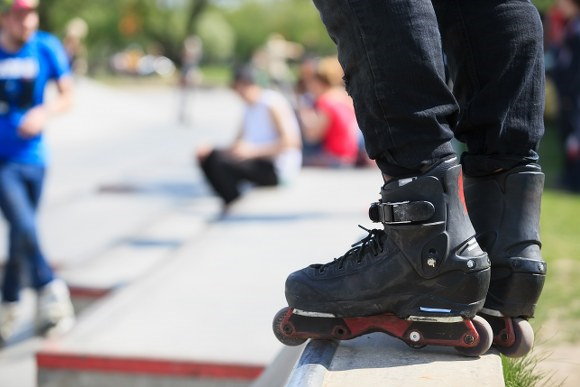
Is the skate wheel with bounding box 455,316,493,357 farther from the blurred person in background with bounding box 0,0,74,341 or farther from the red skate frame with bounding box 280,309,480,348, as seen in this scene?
the blurred person in background with bounding box 0,0,74,341

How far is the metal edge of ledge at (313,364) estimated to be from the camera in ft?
6.08

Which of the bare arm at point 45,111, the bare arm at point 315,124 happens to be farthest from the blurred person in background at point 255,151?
the bare arm at point 45,111

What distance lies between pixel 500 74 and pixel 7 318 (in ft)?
13.4

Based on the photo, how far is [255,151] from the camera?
8547mm

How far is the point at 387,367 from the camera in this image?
6.44 ft

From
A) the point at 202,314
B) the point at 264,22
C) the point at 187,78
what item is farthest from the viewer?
the point at 264,22

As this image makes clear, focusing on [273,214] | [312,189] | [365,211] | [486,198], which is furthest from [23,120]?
[486,198]

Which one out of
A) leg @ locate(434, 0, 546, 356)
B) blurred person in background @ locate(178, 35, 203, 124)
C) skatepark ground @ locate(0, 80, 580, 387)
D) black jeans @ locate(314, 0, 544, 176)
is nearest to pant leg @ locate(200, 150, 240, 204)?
skatepark ground @ locate(0, 80, 580, 387)

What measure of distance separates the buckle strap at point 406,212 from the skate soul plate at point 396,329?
23cm

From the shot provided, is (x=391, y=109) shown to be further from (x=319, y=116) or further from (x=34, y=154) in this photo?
(x=319, y=116)

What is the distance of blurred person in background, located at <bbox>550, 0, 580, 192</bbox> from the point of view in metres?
9.64

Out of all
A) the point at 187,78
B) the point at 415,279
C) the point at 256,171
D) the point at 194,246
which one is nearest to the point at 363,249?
the point at 415,279

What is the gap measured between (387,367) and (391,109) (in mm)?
574

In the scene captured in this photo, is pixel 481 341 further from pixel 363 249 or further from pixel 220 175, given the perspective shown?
pixel 220 175
